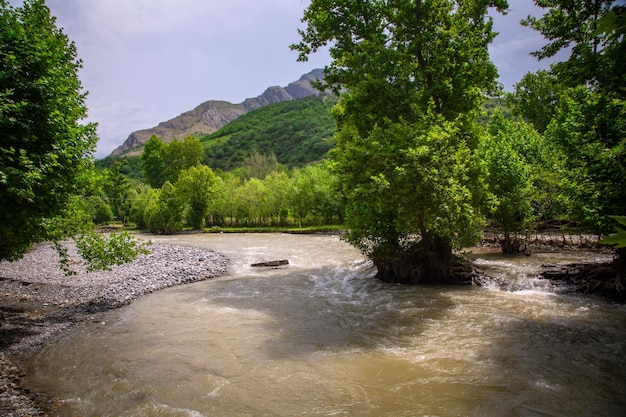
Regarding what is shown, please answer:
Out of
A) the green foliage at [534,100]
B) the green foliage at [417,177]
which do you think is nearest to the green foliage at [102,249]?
the green foliage at [417,177]

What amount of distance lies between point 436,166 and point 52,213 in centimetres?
1606

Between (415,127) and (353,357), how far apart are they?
478 inches

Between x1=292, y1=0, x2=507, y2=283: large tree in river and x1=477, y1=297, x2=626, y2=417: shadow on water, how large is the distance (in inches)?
248

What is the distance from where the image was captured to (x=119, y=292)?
20.3 metres

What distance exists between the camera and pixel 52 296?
1903 cm

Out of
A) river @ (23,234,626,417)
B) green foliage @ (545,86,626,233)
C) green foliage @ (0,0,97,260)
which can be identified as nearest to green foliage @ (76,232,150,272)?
green foliage @ (0,0,97,260)

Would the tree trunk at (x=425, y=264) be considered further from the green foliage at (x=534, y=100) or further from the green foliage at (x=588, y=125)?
the green foliage at (x=534, y=100)

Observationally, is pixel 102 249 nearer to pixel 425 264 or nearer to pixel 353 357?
pixel 353 357

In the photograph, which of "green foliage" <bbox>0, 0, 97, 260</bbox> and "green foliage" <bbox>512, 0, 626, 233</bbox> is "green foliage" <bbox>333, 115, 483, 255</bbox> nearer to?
"green foliage" <bbox>512, 0, 626, 233</bbox>

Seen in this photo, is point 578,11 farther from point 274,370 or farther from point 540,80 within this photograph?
point 540,80

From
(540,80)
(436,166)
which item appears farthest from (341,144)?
(540,80)

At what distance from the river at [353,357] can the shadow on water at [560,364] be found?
0.04 meters

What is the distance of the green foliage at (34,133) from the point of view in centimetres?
1027

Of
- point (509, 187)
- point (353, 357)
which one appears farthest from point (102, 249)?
point (509, 187)
